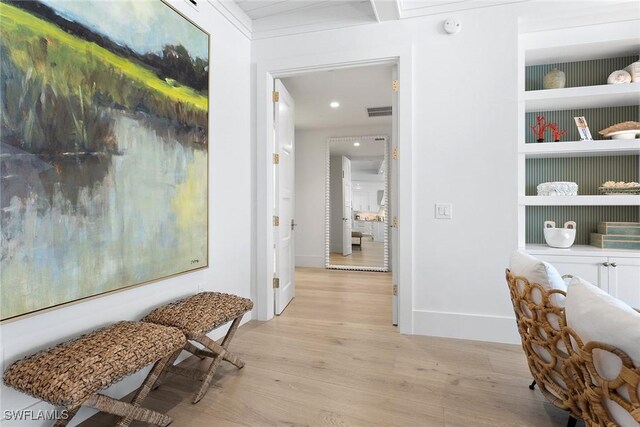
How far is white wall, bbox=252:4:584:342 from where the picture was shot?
2.52m

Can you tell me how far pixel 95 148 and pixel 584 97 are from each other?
345 centimetres

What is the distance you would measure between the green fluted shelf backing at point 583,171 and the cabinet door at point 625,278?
687 mm

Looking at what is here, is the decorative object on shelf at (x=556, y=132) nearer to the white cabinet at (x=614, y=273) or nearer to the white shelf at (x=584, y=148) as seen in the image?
the white shelf at (x=584, y=148)

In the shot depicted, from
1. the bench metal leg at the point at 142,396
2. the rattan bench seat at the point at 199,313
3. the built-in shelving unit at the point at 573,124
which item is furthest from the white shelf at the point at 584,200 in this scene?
the bench metal leg at the point at 142,396

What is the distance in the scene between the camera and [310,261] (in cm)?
592

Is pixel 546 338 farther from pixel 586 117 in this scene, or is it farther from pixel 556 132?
pixel 586 117

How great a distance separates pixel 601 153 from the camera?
264 centimetres

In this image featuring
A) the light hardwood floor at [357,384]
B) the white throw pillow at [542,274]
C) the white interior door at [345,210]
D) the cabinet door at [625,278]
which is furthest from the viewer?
the white interior door at [345,210]

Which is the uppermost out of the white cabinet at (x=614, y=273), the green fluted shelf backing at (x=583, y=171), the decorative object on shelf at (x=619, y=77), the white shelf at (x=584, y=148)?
the decorative object on shelf at (x=619, y=77)

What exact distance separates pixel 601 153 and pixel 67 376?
149 inches

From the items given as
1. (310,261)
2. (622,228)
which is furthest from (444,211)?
(310,261)

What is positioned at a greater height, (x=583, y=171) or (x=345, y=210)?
(x=583, y=171)

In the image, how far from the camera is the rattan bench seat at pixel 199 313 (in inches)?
66.7

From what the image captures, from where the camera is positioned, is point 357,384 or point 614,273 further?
point 614,273
